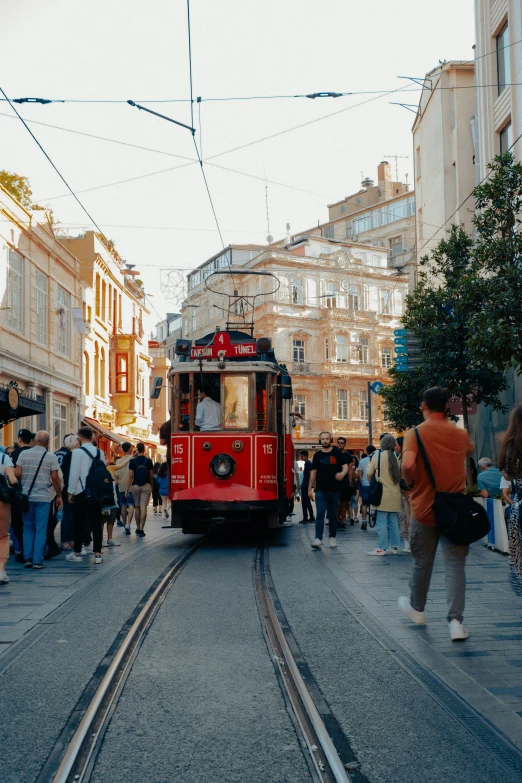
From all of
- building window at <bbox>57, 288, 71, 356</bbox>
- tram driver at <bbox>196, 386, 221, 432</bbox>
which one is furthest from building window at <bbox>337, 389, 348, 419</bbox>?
tram driver at <bbox>196, 386, 221, 432</bbox>

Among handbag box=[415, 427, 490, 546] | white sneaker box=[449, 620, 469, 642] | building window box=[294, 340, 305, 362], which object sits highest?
building window box=[294, 340, 305, 362]

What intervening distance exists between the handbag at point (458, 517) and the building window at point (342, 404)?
57315mm

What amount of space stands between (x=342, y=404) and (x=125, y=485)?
47.5 metres

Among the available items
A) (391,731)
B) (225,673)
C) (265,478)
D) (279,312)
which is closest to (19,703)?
(225,673)

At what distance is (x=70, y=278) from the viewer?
113 ft

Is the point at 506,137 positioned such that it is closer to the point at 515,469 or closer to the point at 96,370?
the point at 515,469

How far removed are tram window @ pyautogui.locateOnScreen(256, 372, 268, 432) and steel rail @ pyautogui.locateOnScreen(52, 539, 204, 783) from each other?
710 centimetres

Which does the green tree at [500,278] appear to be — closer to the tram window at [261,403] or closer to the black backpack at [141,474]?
the tram window at [261,403]

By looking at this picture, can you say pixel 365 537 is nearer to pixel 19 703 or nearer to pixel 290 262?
pixel 19 703

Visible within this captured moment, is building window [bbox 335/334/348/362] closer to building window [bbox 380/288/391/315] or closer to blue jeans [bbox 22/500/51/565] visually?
building window [bbox 380/288/391/315]

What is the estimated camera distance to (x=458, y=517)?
7020 mm

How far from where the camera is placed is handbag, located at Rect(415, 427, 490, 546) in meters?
6.98

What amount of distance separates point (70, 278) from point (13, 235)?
7.46m

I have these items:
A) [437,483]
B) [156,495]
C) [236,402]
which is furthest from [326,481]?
[156,495]
